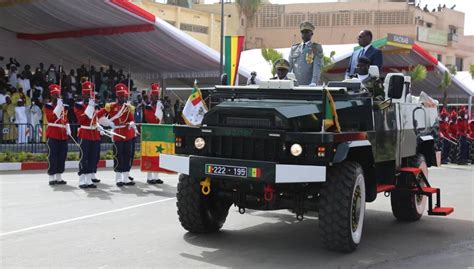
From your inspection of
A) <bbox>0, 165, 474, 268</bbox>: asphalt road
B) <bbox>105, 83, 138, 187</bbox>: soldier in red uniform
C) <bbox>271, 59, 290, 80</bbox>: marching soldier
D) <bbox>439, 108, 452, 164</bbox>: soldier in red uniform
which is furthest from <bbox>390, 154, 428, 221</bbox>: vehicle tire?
<bbox>439, 108, 452, 164</bbox>: soldier in red uniform

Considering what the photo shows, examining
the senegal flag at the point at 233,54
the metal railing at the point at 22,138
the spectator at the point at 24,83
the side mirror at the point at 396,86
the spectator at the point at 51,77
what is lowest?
the metal railing at the point at 22,138

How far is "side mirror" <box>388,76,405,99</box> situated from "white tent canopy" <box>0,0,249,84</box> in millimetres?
15346

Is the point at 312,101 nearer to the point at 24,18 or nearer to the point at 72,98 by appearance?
the point at 72,98

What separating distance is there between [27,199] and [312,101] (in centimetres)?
597

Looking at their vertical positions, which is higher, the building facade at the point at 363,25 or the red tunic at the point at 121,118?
the building facade at the point at 363,25

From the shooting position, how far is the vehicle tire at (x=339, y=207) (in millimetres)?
6562

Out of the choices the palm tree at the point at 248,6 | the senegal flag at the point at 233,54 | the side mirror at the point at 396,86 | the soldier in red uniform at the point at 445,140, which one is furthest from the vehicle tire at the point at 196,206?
the palm tree at the point at 248,6

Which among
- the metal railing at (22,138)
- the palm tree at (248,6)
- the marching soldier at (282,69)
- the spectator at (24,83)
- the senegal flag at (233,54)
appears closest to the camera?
the marching soldier at (282,69)

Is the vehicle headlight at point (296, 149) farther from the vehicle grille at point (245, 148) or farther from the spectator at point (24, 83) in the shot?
the spectator at point (24, 83)

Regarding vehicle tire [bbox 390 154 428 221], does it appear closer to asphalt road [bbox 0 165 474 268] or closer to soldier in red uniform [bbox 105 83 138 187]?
asphalt road [bbox 0 165 474 268]

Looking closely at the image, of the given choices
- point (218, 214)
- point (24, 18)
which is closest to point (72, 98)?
point (24, 18)

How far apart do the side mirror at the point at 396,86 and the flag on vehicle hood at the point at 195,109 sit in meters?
2.30

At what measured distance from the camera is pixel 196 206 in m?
7.43

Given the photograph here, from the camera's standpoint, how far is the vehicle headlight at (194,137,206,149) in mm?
7066
